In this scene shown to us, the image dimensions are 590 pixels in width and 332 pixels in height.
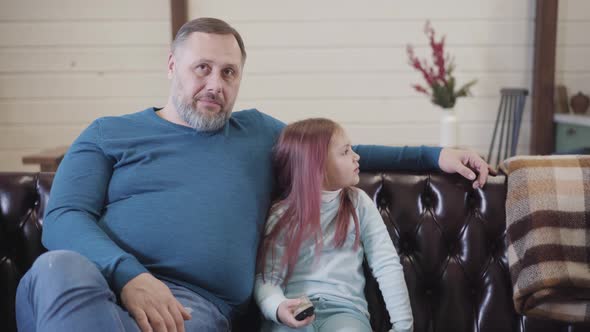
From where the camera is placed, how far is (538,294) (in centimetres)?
148

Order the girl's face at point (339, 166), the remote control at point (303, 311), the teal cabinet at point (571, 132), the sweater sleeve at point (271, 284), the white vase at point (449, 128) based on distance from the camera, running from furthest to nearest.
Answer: the teal cabinet at point (571, 132) < the white vase at point (449, 128) < the girl's face at point (339, 166) < the sweater sleeve at point (271, 284) < the remote control at point (303, 311)

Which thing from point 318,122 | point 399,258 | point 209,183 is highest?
point 318,122

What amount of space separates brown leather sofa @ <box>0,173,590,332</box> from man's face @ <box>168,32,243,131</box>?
45 cm

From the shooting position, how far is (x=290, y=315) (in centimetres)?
132

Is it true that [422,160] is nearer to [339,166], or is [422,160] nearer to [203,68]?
[339,166]

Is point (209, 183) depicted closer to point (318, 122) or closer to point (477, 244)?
point (318, 122)

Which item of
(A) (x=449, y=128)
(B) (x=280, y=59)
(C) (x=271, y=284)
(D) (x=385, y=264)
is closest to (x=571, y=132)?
(A) (x=449, y=128)

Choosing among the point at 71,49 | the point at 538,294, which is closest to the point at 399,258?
the point at 538,294

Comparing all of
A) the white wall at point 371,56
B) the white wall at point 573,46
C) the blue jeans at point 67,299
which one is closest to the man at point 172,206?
the blue jeans at point 67,299

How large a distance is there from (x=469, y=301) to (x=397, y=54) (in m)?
2.42

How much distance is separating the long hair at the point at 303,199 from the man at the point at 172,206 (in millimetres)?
60

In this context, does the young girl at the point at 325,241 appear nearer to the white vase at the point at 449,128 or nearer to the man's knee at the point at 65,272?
the man's knee at the point at 65,272

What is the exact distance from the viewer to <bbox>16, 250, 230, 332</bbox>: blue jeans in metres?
1.07

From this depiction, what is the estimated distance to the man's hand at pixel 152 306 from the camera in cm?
117
